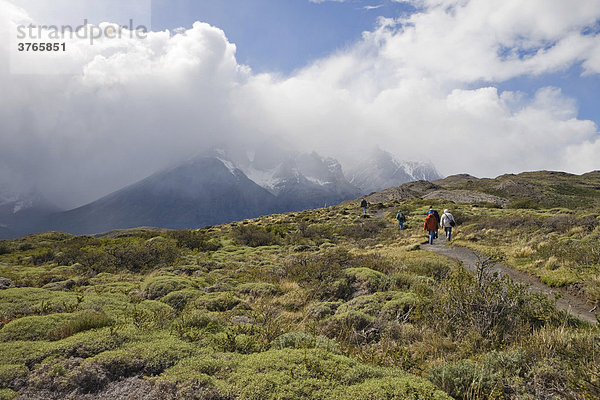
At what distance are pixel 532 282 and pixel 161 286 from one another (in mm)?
12389

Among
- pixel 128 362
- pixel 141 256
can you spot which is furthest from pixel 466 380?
pixel 141 256

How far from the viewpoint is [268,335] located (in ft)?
16.0

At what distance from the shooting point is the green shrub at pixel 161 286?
843cm

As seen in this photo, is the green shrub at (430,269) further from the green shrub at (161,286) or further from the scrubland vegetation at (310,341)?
the green shrub at (161,286)

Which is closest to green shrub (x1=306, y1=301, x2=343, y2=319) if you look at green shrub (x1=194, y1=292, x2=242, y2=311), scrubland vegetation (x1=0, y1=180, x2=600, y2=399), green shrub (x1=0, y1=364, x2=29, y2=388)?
scrubland vegetation (x1=0, y1=180, x2=600, y2=399)

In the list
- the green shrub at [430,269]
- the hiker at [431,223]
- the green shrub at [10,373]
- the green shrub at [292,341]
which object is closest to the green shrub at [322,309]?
the green shrub at [292,341]

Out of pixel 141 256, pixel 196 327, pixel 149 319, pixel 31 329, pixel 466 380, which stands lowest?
pixel 141 256

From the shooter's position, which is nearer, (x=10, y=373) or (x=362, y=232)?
(x=10, y=373)

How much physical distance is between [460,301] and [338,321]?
8.27 ft

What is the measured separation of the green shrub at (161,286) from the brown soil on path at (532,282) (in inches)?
330

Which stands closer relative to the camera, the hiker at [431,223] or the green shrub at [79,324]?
the green shrub at [79,324]

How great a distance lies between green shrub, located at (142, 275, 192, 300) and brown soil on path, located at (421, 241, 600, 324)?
27.5 ft

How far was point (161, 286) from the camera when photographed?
28.8ft

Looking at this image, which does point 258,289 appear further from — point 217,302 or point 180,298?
point 180,298
